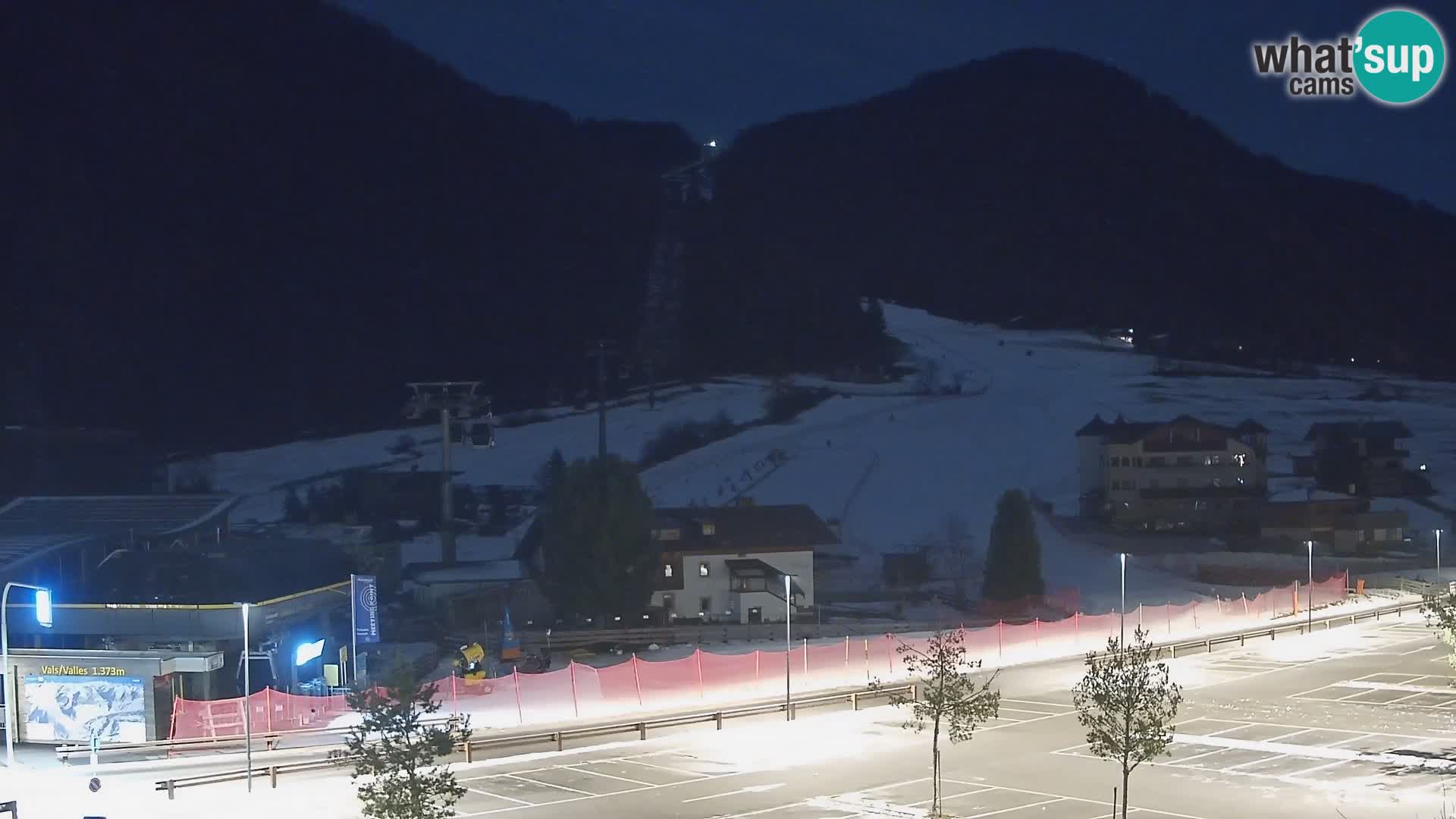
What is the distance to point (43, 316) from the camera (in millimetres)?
186750

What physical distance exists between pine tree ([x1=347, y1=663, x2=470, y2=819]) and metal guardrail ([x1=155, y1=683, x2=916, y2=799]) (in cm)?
275

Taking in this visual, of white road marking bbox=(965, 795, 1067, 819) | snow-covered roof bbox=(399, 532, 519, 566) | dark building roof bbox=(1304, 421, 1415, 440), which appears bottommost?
white road marking bbox=(965, 795, 1067, 819)

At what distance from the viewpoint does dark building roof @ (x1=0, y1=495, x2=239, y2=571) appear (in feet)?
147

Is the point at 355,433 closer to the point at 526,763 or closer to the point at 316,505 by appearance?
the point at 316,505

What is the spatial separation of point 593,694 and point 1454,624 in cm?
1950

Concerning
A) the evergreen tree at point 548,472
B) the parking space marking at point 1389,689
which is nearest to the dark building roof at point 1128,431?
the evergreen tree at point 548,472

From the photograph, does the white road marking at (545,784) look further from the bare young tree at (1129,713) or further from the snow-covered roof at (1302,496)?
the snow-covered roof at (1302,496)

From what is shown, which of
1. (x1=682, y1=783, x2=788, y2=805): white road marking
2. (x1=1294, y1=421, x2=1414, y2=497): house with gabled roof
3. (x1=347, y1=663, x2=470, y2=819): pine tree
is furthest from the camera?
(x1=1294, y1=421, x2=1414, y2=497): house with gabled roof

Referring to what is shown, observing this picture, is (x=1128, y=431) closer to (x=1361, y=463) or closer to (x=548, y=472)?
(x=1361, y=463)

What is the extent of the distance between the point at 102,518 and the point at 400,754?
3496cm

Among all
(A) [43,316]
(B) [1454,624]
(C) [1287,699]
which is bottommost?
(C) [1287,699]

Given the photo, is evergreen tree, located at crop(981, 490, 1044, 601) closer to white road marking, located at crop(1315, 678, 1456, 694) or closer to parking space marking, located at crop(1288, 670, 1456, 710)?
parking space marking, located at crop(1288, 670, 1456, 710)

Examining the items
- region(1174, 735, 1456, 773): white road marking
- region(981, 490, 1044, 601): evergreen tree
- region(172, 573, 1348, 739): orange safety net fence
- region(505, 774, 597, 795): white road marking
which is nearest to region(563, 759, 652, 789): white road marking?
region(505, 774, 597, 795): white road marking

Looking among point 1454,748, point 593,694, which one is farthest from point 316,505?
point 1454,748
